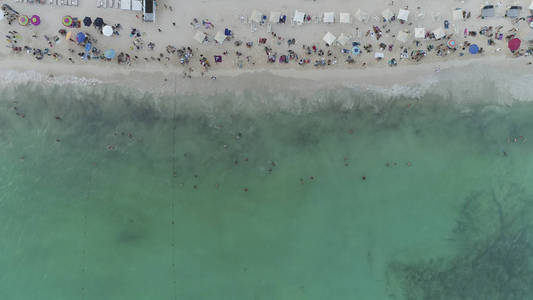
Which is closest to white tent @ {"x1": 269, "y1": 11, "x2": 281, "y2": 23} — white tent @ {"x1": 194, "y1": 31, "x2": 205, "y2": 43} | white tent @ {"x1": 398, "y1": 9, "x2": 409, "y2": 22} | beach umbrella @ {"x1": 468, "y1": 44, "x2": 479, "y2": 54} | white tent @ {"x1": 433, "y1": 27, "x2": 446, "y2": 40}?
white tent @ {"x1": 194, "y1": 31, "x2": 205, "y2": 43}

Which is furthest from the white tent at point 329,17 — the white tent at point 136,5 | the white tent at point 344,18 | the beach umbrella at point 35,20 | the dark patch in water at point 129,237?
the dark patch in water at point 129,237

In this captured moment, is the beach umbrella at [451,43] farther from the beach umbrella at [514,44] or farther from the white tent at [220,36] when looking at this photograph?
the white tent at [220,36]

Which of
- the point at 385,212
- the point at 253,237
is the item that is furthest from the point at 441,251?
the point at 253,237

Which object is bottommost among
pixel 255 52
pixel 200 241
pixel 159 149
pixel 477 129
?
pixel 200 241

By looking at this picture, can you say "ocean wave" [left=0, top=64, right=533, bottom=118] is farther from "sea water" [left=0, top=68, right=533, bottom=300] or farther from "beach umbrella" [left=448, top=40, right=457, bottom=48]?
"beach umbrella" [left=448, top=40, right=457, bottom=48]

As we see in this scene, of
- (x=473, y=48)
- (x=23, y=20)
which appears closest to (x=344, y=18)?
(x=473, y=48)

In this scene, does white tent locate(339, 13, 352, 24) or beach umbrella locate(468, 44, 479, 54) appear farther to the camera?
beach umbrella locate(468, 44, 479, 54)

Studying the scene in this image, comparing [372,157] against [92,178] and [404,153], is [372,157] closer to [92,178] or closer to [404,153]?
[404,153]
